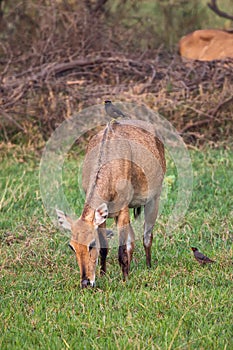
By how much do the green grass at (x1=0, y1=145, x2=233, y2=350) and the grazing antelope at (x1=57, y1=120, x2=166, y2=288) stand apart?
29 cm

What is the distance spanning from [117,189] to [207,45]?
7.70 metres

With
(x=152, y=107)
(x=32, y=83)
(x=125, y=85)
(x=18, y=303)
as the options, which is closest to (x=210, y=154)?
(x=152, y=107)

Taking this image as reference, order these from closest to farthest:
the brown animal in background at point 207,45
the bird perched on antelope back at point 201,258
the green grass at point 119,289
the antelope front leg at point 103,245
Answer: the green grass at point 119,289 → the antelope front leg at point 103,245 → the bird perched on antelope back at point 201,258 → the brown animal in background at point 207,45

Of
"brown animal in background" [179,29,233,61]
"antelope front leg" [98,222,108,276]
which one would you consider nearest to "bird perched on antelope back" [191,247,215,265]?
"antelope front leg" [98,222,108,276]

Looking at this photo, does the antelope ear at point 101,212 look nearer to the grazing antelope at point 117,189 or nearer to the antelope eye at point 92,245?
the grazing antelope at point 117,189

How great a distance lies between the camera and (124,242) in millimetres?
6207

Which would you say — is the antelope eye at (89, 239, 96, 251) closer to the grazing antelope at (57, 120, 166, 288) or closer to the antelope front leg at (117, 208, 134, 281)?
the grazing antelope at (57, 120, 166, 288)

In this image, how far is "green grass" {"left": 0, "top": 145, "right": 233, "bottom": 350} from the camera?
488 cm

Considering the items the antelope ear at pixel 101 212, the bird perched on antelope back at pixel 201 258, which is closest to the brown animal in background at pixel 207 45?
the bird perched on antelope back at pixel 201 258

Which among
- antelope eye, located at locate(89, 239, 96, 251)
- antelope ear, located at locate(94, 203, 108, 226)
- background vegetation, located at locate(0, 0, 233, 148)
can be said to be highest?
antelope ear, located at locate(94, 203, 108, 226)

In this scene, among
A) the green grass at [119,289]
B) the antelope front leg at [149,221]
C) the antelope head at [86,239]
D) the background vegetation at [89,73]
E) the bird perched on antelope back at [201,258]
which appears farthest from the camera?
the background vegetation at [89,73]

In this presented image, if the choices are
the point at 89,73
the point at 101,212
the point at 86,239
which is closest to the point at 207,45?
the point at 89,73

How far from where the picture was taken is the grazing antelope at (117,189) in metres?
5.55

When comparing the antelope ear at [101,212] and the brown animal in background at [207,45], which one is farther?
the brown animal in background at [207,45]
